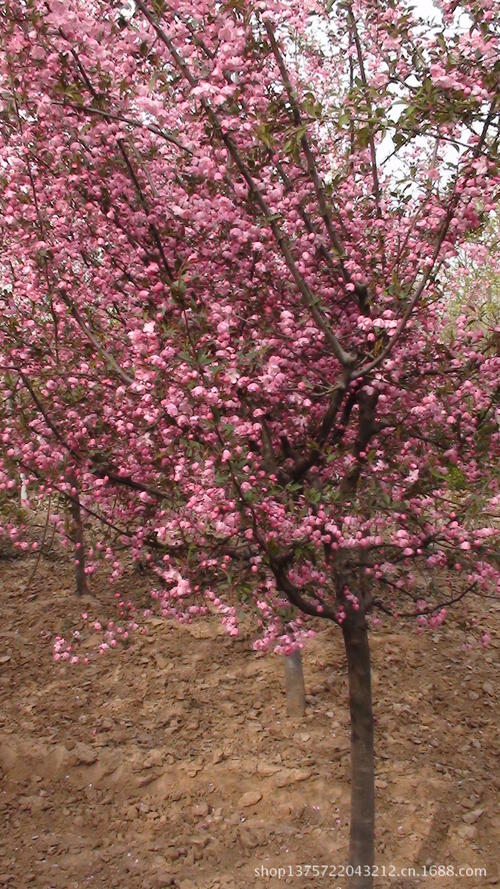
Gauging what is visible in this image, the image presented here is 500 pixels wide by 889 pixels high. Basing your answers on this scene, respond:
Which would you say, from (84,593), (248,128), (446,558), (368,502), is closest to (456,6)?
(248,128)

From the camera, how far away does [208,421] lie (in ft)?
12.7

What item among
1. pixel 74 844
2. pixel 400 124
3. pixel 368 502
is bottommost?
pixel 74 844

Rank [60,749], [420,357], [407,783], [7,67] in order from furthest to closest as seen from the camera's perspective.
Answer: [60,749] < [407,783] < [420,357] < [7,67]

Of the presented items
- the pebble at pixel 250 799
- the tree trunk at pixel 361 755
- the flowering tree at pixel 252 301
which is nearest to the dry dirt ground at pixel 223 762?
the pebble at pixel 250 799

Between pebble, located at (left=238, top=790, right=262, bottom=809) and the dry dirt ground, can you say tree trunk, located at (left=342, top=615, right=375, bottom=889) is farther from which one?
pebble, located at (left=238, top=790, right=262, bottom=809)

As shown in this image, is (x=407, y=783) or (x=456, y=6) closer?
(x=456, y=6)

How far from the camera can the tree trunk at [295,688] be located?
24.5 feet

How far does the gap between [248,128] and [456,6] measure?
4.39ft

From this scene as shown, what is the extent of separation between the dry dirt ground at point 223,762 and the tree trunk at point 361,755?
22.4 inches

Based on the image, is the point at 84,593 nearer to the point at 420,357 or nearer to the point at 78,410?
the point at 78,410

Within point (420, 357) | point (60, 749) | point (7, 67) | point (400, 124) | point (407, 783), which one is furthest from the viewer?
point (60, 749)

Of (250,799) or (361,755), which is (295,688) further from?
(361,755)

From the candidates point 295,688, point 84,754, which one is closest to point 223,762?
point 295,688

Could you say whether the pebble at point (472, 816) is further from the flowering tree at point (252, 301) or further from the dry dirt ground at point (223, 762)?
the flowering tree at point (252, 301)
